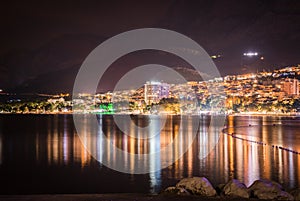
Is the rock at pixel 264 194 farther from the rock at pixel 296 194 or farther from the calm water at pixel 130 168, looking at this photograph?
the calm water at pixel 130 168

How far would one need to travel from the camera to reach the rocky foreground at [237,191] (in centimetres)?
758

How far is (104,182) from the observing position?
43.1 ft

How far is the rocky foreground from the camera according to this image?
24.9ft

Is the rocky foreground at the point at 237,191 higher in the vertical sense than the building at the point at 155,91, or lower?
lower

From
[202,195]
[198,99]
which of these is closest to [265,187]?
[202,195]

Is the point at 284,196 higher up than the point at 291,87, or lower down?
lower down

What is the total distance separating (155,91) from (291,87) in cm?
4612

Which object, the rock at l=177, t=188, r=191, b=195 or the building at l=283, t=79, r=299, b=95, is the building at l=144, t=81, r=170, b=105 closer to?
the building at l=283, t=79, r=299, b=95

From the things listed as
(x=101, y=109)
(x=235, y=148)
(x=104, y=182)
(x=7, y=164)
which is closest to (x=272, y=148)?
(x=235, y=148)

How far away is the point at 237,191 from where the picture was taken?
787 centimetres

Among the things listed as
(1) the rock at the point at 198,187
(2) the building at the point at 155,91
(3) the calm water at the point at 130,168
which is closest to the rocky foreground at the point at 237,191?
(1) the rock at the point at 198,187

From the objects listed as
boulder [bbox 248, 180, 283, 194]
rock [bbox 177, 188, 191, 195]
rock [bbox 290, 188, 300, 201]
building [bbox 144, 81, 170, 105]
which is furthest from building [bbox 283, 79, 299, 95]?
rock [bbox 177, 188, 191, 195]

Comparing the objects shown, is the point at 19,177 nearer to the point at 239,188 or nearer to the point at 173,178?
the point at 173,178

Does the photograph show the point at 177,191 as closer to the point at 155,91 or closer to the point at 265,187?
the point at 265,187
